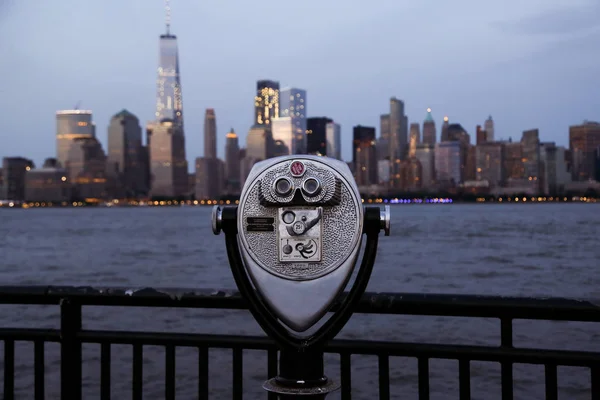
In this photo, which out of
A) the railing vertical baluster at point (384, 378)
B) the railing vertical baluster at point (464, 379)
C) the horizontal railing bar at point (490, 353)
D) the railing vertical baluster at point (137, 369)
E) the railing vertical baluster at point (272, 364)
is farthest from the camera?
the railing vertical baluster at point (137, 369)

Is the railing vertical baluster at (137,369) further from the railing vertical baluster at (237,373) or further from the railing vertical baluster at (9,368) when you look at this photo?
the railing vertical baluster at (9,368)

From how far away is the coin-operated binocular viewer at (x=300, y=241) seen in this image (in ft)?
7.80

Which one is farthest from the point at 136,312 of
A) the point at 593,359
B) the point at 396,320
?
the point at 593,359

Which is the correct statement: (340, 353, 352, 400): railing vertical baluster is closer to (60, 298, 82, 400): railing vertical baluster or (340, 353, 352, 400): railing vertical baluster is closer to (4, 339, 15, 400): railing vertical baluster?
(60, 298, 82, 400): railing vertical baluster

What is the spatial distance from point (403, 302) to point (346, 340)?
0.98 feet

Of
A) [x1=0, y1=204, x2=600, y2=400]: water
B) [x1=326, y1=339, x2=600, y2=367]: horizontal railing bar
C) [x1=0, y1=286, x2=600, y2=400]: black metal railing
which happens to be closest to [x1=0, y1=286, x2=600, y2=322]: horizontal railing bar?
[x1=0, y1=286, x2=600, y2=400]: black metal railing

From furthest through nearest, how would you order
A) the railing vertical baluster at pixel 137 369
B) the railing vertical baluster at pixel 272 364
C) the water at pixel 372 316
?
the water at pixel 372 316 < the railing vertical baluster at pixel 137 369 < the railing vertical baluster at pixel 272 364

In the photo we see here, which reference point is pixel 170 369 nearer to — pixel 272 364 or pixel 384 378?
pixel 272 364

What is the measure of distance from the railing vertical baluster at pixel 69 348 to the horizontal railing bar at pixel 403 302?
0.05 meters

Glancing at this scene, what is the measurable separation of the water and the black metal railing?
261 inches

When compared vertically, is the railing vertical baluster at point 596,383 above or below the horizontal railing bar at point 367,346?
below

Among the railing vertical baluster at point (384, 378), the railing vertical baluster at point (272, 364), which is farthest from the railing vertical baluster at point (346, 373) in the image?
the railing vertical baluster at point (272, 364)

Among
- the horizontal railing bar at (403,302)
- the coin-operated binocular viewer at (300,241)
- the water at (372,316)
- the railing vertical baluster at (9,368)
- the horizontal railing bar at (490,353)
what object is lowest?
the water at (372,316)

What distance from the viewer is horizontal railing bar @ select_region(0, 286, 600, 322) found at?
2967 mm
